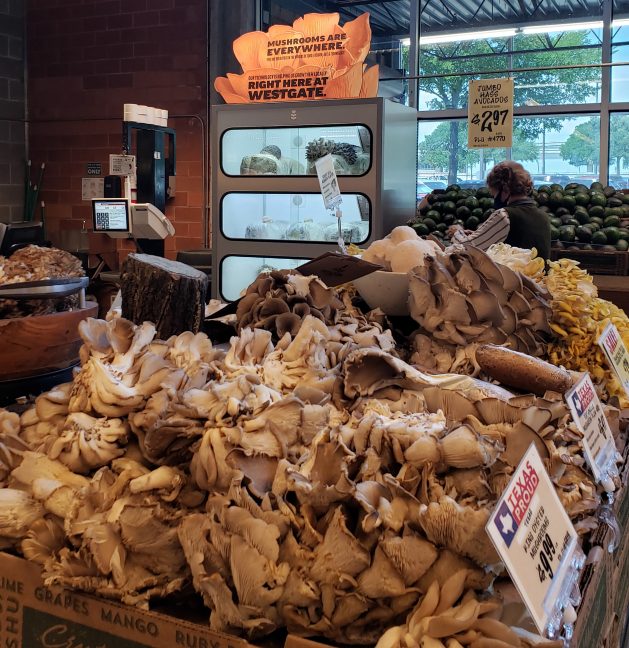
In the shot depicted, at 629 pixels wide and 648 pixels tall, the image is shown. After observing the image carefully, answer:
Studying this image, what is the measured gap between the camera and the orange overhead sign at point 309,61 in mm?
4953

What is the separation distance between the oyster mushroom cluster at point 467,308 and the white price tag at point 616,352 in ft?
0.60

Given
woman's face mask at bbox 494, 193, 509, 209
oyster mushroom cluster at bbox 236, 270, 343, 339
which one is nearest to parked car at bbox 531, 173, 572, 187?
woman's face mask at bbox 494, 193, 509, 209

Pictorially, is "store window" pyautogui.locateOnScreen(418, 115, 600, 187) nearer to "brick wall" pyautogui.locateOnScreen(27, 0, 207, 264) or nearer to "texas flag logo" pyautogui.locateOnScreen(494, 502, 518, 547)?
"brick wall" pyautogui.locateOnScreen(27, 0, 207, 264)

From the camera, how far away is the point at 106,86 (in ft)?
25.1

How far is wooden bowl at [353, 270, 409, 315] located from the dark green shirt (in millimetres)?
2698

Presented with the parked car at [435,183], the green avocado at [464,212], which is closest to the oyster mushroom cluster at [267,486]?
the green avocado at [464,212]

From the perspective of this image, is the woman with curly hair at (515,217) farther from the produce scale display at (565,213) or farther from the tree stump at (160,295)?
the tree stump at (160,295)

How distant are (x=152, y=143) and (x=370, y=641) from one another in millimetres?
5328

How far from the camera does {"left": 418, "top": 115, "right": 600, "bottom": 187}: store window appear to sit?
6.91 m

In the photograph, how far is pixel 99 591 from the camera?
89 cm

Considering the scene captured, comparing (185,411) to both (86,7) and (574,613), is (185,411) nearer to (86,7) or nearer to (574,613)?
(574,613)

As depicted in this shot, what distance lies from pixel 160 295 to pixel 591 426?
738 millimetres

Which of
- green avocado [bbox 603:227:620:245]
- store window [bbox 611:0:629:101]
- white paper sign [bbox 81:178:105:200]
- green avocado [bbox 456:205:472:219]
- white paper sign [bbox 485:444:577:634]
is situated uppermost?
store window [bbox 611:0:629:101]

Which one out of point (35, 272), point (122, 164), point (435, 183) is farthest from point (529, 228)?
point (435, 183)
